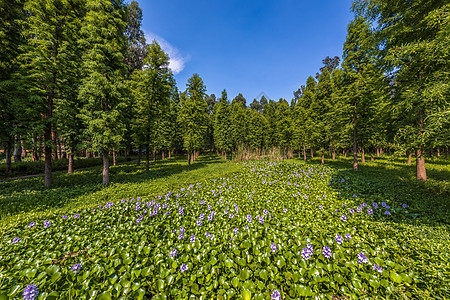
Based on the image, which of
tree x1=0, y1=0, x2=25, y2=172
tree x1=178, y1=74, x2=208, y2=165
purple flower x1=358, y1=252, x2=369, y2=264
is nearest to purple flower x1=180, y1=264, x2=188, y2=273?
purple flower x1=358, y1=252, x2=369, y2=264

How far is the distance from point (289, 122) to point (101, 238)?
28972mm

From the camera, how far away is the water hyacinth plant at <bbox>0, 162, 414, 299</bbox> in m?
2.49

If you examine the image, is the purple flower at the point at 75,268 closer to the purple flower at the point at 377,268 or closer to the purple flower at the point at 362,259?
the purple flower at the point at 362,259

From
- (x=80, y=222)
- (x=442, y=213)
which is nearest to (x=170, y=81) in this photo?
(x=80, y=222)

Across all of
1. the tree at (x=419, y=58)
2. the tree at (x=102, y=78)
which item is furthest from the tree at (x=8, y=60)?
the tree at (x=419, y=58)

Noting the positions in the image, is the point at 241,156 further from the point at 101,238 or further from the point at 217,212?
the point at 101,238

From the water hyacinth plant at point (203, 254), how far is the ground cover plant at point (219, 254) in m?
0.02

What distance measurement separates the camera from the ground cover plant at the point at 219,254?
8.17 ft

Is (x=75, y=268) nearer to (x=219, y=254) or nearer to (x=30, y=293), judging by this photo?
(x=30, y=293)

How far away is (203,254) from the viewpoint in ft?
10.3

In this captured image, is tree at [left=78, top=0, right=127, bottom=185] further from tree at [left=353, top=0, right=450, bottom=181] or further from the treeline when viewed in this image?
tree at [left=353, top=0, right=450, bottom=181]

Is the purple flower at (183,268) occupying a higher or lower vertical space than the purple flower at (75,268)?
lower

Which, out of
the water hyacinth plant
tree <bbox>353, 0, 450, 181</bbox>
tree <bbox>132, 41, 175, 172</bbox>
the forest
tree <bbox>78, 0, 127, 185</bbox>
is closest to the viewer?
the water hyacinth plant

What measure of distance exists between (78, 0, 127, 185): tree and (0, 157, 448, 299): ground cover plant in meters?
5.30
